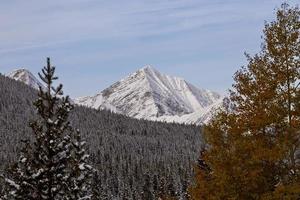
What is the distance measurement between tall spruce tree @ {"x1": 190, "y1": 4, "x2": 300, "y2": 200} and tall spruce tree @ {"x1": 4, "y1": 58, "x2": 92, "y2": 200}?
14.6ft

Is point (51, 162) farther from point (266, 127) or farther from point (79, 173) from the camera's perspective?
point (266, 127)

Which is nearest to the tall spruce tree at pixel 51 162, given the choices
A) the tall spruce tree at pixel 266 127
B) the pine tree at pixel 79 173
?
the pine tree at pixel 79 173

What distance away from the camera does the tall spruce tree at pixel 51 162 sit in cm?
1606

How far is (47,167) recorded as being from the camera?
16250mm

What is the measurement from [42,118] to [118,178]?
146 metres

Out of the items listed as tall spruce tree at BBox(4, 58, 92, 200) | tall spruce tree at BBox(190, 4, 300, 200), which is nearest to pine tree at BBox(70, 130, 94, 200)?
tall spruce tree at BBox(4, 58, 92, 200)

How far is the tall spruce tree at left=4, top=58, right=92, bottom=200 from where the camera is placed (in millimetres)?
16062

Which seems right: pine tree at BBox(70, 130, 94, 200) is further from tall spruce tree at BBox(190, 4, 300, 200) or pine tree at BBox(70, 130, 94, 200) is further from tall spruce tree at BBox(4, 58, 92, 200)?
tall spruce tree at BBox(190, 4, 300, 200)

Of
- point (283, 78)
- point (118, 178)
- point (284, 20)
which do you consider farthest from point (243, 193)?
point (118, 178)

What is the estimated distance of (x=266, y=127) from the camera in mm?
17656

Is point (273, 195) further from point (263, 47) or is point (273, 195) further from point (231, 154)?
point (263, 47)

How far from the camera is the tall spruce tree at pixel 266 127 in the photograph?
17.1 m

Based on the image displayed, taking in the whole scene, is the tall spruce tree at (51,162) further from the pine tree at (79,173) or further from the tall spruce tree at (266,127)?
the tall spruce tree at (266,127)

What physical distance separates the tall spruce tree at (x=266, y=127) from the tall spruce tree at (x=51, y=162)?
4.46 meters
